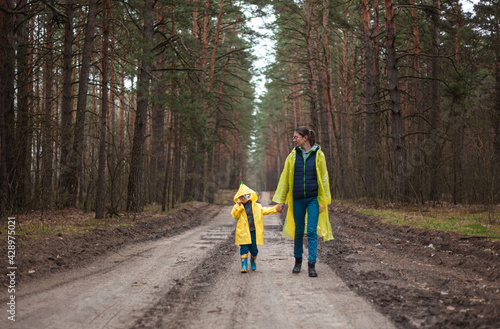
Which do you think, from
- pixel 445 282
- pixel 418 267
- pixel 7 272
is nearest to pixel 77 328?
pixel 7 272

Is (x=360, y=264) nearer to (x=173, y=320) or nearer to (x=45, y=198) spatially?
(x=173, y=320)

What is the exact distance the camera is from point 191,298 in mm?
A: 4352

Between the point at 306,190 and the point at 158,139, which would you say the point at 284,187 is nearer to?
the point at 306,190

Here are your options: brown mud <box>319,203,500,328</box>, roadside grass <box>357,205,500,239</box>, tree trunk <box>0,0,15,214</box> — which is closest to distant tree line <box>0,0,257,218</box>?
tree trunk <box>0,0,15,214</box>

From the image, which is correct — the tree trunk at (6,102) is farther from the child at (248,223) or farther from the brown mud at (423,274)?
the brown mud at (423,274)

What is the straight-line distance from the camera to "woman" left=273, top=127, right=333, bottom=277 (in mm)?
5809

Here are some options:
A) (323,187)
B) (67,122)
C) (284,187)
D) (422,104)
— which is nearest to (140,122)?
(67,122)

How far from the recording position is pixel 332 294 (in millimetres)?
4500

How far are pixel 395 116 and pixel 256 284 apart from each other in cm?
1110

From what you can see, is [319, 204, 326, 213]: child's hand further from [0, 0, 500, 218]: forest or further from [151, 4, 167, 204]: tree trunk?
[151, 4, 167, 204]: tree trunk

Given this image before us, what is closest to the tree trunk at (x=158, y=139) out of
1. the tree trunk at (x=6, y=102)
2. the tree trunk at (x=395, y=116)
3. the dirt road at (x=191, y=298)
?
the tree trunk at (x=6, y=102)

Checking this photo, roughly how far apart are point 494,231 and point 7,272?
8.78 metres

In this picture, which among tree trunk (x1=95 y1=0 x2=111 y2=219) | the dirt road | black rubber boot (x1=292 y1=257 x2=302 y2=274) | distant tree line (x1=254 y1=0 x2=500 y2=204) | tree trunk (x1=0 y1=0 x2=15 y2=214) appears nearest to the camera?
the dirt road

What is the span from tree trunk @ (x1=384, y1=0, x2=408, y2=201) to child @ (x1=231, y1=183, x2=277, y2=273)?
9.40 metres
